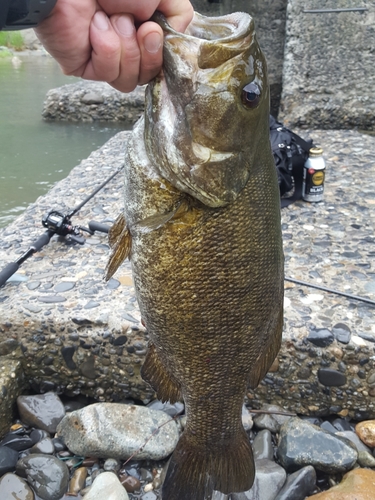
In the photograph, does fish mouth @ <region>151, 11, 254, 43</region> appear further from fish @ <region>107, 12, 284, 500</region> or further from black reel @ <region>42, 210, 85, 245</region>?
black reel @ <region>42, 210, 85, 245</region>

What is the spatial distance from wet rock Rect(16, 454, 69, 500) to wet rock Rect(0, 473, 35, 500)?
3 centimetres

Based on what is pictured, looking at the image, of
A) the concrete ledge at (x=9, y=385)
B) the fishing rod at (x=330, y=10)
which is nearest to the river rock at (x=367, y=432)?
the concrete ledge at (x=9, y=385)

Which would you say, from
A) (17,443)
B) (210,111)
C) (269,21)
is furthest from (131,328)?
(269,21)

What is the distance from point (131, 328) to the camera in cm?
258

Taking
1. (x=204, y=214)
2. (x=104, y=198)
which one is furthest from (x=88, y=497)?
(x=104, y=198)

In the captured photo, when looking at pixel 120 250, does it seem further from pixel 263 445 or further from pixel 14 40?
pixel 14 40

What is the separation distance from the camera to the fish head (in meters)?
1.31

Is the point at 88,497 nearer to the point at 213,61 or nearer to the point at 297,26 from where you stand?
the point at 213,61

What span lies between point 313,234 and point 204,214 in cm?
243

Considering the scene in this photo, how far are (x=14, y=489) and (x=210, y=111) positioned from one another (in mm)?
2002

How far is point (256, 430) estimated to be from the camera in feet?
8.41

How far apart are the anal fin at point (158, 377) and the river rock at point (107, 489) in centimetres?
72

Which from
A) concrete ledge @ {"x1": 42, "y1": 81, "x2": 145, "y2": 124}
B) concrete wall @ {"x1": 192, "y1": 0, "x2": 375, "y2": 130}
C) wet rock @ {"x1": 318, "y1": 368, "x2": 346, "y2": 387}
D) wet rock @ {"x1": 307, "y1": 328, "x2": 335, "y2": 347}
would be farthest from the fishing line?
concrete ledge @ {"x1": 42, "y1": 81, "x2": 145, "y2": 124}

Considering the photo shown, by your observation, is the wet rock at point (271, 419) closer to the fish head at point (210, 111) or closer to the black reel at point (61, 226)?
the fish head at point (210, 111)
